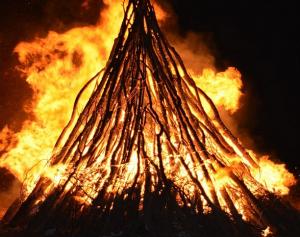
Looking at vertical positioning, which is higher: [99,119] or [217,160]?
[99,119]

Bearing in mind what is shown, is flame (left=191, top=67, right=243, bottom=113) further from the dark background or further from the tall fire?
the dark background

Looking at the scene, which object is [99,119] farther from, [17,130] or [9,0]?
[9,0]

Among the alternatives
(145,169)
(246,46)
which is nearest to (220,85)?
(246,46)

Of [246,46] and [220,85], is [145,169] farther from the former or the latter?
[246,46]

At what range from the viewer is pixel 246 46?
345 inches

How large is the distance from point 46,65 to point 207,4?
3012 mm

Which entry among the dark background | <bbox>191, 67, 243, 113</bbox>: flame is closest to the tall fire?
<bbox>191, 67, 243, 113</bbox>: flame

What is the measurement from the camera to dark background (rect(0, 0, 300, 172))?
27.7ft

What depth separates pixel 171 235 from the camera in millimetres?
4574

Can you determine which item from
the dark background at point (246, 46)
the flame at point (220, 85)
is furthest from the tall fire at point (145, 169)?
the dark background at point (246, 46)

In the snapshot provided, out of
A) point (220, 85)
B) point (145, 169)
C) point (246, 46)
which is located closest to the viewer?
point (145, 169)

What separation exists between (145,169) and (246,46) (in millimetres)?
4417

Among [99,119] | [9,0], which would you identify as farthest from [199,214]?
[9,0]

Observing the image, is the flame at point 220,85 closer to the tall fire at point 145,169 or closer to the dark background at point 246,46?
the tall fire at point 145,169
